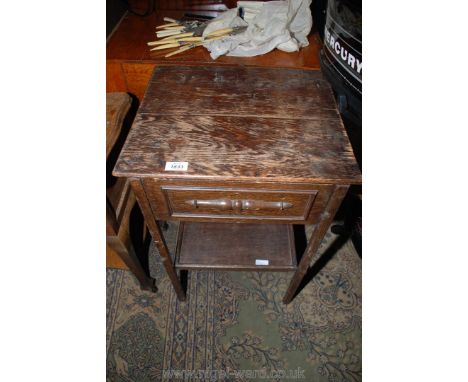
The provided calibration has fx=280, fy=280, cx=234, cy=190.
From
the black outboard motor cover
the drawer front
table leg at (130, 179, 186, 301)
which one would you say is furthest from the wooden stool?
the black outboard motor cover

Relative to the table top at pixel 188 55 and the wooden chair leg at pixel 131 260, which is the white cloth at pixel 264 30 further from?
the wooden chair leg at pixel 131 260

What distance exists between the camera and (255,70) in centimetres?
85

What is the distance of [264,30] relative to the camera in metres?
1.12

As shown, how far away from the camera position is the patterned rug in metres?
1.00

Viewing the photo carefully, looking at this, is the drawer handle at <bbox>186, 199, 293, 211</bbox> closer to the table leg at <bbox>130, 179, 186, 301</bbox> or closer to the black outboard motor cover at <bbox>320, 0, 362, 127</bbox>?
the table leg at <bbox>130, 179, 186, 301</bbox>

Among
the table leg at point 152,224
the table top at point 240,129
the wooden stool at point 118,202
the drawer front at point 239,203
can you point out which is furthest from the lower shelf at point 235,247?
the table top at point 240,129

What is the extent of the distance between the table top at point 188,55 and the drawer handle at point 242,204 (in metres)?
0.67

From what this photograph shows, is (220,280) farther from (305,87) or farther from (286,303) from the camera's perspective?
(305,87)

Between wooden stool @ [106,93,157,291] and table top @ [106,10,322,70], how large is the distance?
25cm

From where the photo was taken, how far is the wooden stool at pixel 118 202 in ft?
2.76

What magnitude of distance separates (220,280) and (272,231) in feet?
1.11

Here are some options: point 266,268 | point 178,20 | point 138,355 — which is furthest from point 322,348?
point 178,20

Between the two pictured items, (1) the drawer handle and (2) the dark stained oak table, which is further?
(2) the dark stained oak table

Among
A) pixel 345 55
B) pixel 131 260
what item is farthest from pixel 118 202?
pixel 345 55
